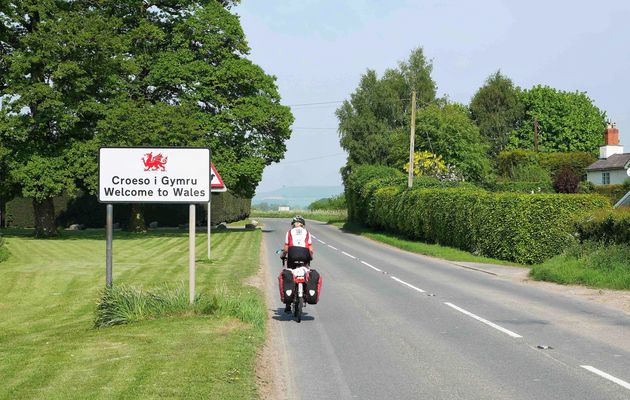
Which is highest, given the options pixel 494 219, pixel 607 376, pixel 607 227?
pixel 494 219

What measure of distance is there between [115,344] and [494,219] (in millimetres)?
19831

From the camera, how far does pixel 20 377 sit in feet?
25.4

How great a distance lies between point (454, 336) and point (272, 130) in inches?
1490

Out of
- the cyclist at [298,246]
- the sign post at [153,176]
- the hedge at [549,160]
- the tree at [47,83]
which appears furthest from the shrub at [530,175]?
the sign post at [153,176]

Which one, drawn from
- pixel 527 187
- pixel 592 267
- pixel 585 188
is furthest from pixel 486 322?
pixel 585 188

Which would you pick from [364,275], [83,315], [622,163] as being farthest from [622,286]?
[622,163]

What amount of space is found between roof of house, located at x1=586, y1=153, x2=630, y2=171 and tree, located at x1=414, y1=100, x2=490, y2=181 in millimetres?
13835

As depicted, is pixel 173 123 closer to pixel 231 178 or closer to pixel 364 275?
pixel 231 178

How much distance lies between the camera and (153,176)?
12336 mm

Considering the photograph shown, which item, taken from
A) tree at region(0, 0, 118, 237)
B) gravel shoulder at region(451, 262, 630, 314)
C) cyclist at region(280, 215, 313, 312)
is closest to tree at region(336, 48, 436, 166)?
tree at region(0, 0, 118, 237)

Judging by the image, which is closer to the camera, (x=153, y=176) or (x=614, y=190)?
(x=153, y=176)

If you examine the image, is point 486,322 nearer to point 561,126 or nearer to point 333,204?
point 561,126

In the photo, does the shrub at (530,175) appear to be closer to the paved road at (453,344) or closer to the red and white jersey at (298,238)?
the paved road at (453,344)

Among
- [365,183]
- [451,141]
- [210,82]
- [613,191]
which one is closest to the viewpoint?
[210,82]
